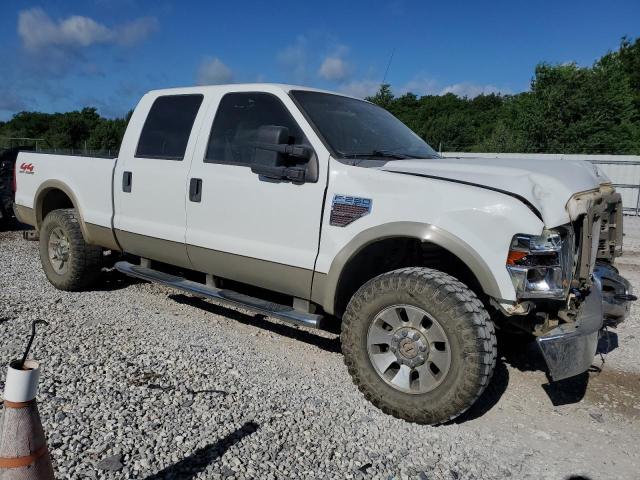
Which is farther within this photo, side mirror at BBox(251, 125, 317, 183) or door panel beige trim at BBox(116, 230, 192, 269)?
door panel beige trim at BBox(116, 230, 192, 269)

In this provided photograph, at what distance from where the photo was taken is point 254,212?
389 centimetres

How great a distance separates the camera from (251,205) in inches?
153

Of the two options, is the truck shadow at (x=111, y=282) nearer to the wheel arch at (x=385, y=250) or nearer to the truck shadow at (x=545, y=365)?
the wheel arch at (x=385, y=250)

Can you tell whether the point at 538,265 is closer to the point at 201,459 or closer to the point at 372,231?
the point at 372,231

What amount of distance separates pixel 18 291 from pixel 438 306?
4.71 metres

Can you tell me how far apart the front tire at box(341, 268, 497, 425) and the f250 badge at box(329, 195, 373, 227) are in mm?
433

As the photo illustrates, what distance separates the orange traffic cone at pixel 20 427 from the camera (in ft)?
6.54

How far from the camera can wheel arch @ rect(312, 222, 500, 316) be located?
2990 millimetres

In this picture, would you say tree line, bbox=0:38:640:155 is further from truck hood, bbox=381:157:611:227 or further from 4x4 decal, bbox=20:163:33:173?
truck hood, bbox=381:157:611:227

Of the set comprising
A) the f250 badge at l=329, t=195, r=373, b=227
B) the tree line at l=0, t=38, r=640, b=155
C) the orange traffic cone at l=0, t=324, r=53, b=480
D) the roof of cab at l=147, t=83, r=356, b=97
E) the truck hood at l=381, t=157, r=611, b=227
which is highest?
the tree line at l=0, t=38, r=640, b=155

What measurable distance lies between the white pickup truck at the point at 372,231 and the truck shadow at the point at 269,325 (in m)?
0.29

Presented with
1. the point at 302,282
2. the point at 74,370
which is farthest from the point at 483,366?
the point at 74,370

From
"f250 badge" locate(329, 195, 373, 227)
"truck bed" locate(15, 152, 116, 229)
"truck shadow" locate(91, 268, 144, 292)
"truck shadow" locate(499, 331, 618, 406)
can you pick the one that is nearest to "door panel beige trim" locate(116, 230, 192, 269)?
"truck bed" locate(15, 152, 116, 229)

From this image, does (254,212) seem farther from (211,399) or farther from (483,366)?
(483,366)
